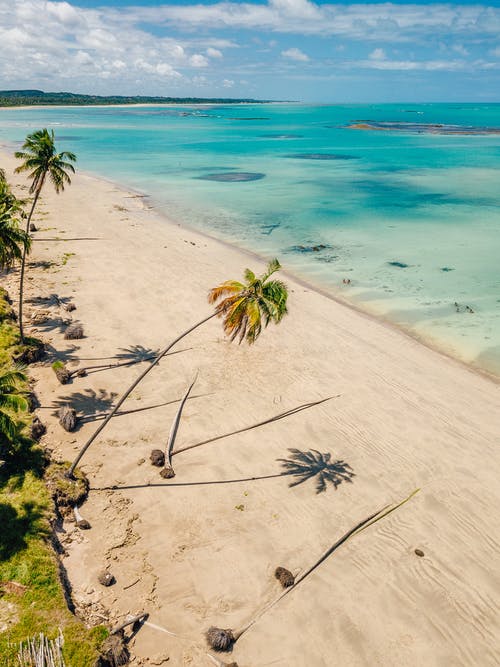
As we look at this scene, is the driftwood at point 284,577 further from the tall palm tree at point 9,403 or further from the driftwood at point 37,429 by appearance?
the driftwood at point 37,429

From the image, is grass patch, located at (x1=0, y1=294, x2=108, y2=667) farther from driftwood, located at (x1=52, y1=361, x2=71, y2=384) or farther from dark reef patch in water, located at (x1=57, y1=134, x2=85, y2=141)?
dark reef patch in water, located at (x1=57, y1=134, x2=85, y2=141)

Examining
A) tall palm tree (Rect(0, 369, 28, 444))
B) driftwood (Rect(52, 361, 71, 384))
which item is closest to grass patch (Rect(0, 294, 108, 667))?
tall palm tree (Rect(0, 369, 28, 444))

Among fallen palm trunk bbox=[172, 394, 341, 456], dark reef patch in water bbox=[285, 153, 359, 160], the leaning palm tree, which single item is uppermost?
dark reef patch in water bbox=[285, 153, 359, 160]

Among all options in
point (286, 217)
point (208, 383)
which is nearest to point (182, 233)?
point (286, 217)

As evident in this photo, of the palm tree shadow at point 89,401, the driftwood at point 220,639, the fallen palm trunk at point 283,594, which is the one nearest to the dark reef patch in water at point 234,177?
the palm tree shadow at point 89,401

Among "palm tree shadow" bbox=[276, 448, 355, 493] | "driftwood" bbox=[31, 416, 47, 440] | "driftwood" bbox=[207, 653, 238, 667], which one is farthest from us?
"driftwood" bbox=[31, 416, 47, 440]

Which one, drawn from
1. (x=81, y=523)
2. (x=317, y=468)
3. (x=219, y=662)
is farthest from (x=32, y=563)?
(x=317, y=468)

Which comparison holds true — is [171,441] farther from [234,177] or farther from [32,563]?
[234,177]
